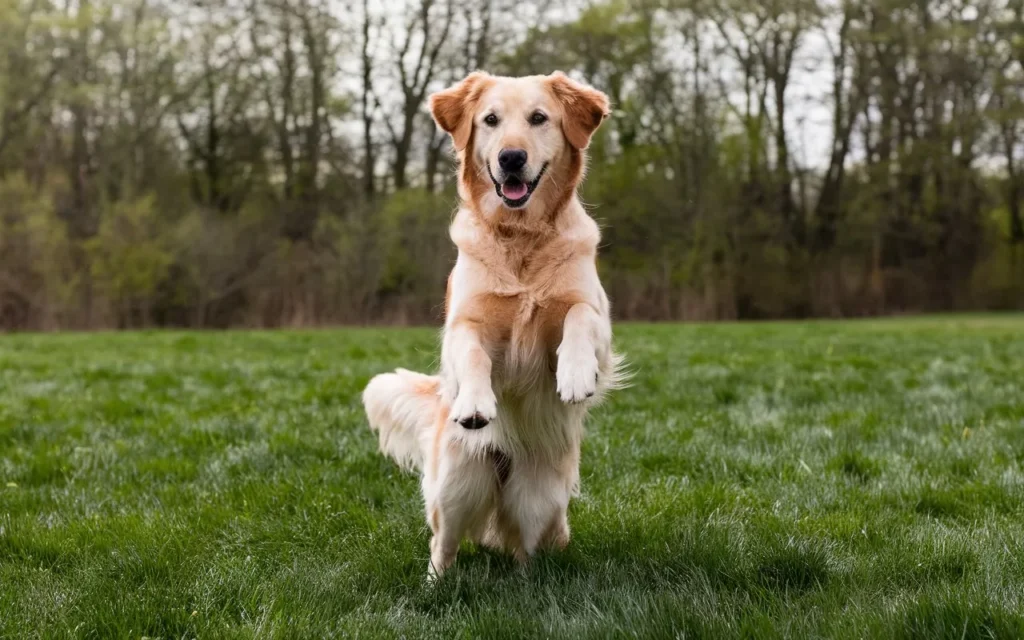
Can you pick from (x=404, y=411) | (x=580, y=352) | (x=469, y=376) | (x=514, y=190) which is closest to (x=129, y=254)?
(x=404, y=411)

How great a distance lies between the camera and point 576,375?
8.52ft

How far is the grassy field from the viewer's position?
230 cm

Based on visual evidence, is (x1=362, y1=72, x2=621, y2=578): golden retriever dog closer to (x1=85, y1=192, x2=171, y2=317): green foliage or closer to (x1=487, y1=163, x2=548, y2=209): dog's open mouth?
(x1=487, y1=163, x2=548, y2=209): dog's open mouth

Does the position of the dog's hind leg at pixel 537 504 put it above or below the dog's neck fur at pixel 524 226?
below

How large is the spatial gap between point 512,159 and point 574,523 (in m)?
1.44

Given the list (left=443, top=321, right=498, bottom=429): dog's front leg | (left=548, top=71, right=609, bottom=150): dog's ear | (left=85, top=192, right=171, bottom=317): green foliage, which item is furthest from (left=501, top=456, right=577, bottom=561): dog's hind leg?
(left=85, top=192, right=171, bottom=317): green foliage

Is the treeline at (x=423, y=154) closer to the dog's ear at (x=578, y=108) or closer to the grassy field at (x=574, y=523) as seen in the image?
the grassy field at (x=574, y=523)

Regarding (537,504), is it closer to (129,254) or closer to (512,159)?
(512,159)

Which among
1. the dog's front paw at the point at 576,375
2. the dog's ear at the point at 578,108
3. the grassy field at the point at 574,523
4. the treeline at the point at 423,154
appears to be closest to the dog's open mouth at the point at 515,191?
the dog's ear at the point at 578,108

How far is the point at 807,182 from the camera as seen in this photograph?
1031 inches

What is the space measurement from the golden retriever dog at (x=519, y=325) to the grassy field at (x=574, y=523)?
0.66 ft

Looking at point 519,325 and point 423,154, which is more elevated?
point 423,154

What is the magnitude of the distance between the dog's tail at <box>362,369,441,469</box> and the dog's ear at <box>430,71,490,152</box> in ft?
3.35

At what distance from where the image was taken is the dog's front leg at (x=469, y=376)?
254cm
